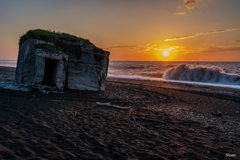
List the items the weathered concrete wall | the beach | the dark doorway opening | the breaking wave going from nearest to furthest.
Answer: the beach < the weathered concrete wall < the dark doorway opening < the breaking wave

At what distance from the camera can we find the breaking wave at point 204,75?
20620 mm

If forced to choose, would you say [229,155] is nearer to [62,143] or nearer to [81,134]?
[81,134]

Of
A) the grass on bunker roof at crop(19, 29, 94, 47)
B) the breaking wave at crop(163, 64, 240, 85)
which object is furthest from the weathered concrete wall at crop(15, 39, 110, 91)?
the breaking wave at crop(163, 64, 240, 85)

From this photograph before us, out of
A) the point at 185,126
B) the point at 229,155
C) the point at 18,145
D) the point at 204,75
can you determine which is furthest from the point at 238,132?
the point at 204,75

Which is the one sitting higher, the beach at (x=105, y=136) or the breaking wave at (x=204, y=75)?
the breaking wave at (x=204, y=75)

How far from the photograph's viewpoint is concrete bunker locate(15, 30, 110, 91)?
24.5ft

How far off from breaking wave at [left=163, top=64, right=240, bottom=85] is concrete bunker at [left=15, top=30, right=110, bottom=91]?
18.2 m

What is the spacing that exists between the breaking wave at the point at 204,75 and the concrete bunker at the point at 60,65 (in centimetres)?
1815

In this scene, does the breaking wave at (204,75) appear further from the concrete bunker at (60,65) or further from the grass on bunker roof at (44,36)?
the grass on bunker roof at (44,36)

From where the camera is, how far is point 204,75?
76.8 ft

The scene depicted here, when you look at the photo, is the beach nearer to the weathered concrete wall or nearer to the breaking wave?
the weathered concrete wall

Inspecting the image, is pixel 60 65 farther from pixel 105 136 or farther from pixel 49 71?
pixel 105 136

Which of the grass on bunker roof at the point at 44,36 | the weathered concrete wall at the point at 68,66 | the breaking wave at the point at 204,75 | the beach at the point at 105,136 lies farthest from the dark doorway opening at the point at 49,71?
the breaking wave at the point at 204,75

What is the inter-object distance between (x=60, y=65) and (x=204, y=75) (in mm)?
22329
